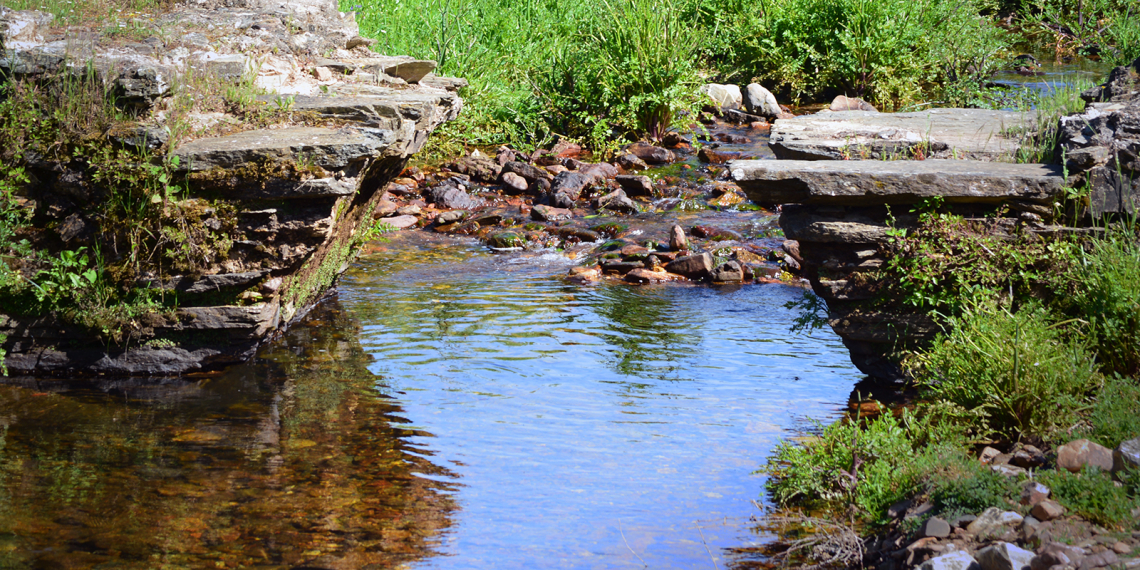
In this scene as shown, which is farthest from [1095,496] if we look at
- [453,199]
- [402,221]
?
[453,199]

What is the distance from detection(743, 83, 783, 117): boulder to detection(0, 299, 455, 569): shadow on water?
9.26 m

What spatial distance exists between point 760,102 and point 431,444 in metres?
10.1

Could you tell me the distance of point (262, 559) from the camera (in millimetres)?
3332

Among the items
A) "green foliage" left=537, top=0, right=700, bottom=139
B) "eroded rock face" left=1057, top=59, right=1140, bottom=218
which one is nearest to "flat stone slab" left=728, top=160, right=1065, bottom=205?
"eroded rock face" left=1057, top=59, right=1140, bottom=218

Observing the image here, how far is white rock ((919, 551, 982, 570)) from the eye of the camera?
2.66 meters

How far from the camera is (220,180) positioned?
4852mm

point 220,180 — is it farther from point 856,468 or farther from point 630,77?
point 630,77

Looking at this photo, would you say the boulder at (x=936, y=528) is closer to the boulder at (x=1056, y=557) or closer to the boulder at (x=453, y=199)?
the boulder at (x=1056, y=557)

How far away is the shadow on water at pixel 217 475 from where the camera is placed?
340 centimetres

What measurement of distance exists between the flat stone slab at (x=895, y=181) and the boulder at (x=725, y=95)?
8.87 m

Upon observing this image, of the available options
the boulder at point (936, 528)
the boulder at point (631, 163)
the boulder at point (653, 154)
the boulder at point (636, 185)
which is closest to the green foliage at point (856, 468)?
the boulder at point (936, 528)

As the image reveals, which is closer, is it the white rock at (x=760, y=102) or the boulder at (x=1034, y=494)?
the boulder at (x=1034, y=494)

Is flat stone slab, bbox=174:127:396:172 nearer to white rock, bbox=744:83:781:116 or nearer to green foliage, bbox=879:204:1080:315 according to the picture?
green foliage, bbox=879:204:1080:315

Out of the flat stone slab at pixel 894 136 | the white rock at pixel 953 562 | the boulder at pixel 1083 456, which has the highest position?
the flat stone slab at pixel 894 136
